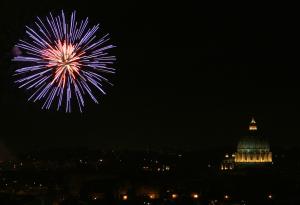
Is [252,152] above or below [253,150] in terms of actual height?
below

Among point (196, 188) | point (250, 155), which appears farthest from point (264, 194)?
point (250, 155)

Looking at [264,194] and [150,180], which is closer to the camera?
[264,194]

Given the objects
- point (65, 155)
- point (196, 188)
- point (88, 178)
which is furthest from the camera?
point (65, 155)

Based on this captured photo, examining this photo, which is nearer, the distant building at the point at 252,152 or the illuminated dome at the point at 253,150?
the distant building at the point at 252,152

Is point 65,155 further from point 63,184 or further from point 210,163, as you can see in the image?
point 63,184

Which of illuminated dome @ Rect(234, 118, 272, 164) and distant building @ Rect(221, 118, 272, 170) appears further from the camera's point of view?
illuminated dome @ Rect(234, 118, 272, 164)
